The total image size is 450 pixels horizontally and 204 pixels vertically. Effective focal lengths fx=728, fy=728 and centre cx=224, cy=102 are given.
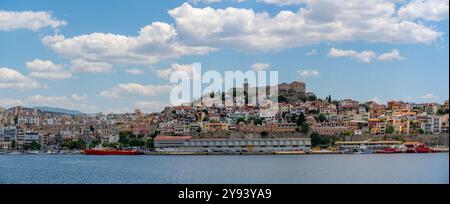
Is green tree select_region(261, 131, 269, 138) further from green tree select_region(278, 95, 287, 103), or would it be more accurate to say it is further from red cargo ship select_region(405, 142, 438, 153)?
red cargo ship select_region(405, 142, 438, 153)

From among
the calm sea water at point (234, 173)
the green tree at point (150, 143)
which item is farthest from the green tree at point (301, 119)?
the calm sea water at point (234, 173)

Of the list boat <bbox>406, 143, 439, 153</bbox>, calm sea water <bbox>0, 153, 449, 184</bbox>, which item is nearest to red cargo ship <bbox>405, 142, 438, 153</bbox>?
boat <bbox>406, 143, 439, 153</bbox>

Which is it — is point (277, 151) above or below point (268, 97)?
below

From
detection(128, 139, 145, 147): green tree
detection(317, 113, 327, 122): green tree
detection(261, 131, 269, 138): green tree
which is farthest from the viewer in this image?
detection(317, 113, 327, 122): green tree

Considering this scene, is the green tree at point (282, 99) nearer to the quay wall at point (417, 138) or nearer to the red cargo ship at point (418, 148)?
Result: the quay wall at point (417, 138)

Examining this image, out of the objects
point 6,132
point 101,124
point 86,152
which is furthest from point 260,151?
point 6,132

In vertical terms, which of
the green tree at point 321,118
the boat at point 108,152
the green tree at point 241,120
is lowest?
the boat at point 108,152

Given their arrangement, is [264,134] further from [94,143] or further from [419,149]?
[94,143]
